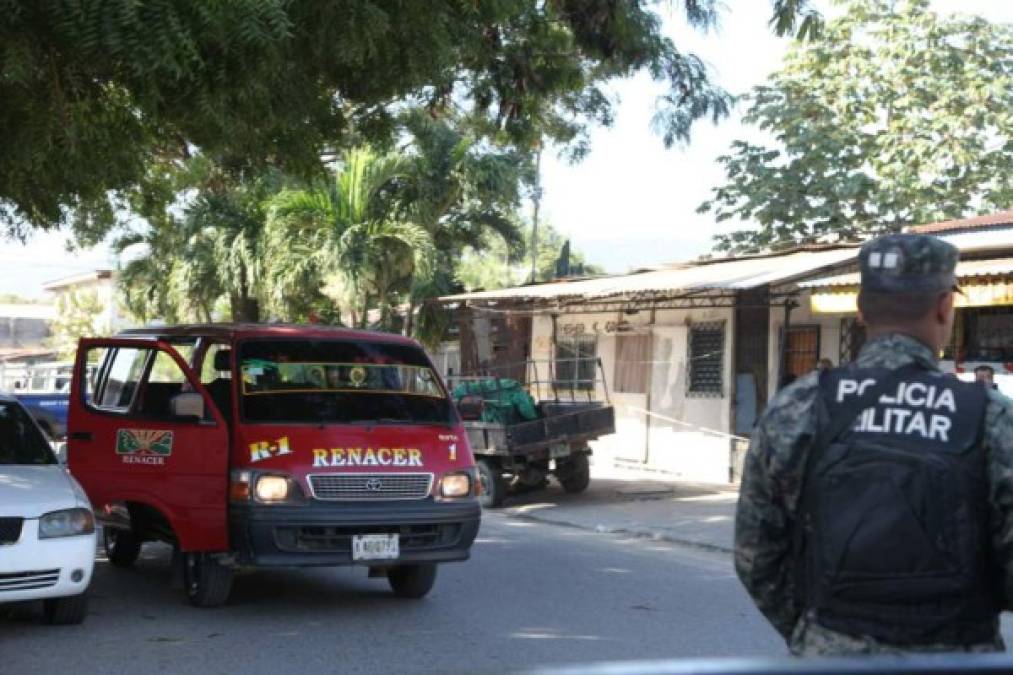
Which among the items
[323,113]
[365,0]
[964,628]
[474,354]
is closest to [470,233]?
[474,354]

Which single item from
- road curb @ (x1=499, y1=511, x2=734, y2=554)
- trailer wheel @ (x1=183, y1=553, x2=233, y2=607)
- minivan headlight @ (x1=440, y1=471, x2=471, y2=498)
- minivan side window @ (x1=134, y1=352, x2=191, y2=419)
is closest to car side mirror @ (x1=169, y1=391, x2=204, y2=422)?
minivan side window @ (x1=134, y1=352, x2=191, y2=419)

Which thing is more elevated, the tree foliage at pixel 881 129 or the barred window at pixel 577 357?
the tree foliage at pixel 881 129

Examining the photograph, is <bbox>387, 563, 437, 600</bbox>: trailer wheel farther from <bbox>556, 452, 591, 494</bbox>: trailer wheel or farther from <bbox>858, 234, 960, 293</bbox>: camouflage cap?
<bbox>556, 452, 591, 494</bbox>: trailer wheel

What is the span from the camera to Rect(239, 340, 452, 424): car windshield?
9094 mm

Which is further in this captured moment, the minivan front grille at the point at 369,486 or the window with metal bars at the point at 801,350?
the window with metal bars at the point at 801,350

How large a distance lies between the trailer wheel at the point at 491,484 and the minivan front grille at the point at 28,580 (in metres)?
9.24

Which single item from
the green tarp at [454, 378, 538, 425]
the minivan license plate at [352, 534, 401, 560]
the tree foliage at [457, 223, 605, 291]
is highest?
the tree foliage at [457, 223, 605, 291]

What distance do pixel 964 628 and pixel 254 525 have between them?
6121mm

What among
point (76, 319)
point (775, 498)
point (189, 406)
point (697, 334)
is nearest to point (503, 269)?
point (76, 319)

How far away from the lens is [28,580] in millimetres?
7699

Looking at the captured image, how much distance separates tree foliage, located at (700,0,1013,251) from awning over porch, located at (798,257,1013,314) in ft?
33.0

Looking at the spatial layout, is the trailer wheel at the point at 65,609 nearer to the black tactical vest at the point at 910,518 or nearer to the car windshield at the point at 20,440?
the car windshield at the point at 20,440

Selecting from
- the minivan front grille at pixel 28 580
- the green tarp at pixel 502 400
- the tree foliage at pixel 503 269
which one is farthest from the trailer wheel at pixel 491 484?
the tree foliage at pixel 503 269

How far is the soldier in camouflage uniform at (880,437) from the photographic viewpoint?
9.61 ft
